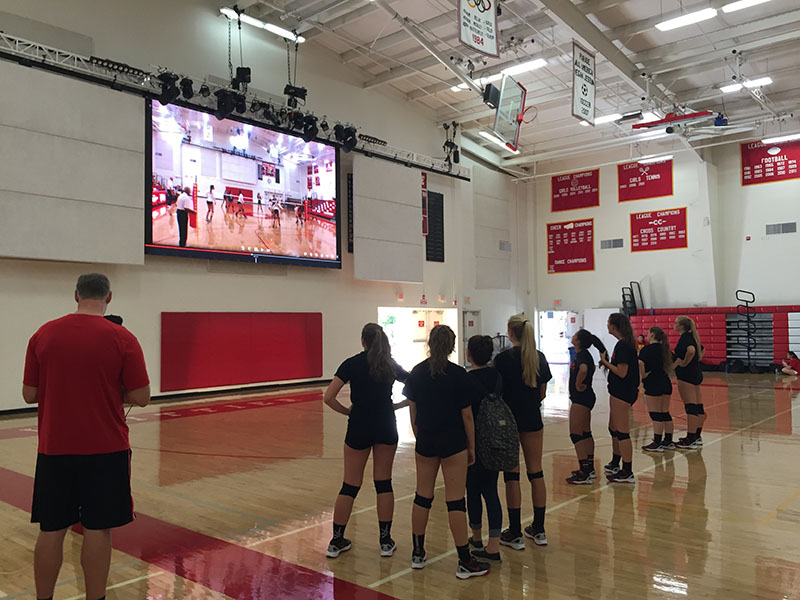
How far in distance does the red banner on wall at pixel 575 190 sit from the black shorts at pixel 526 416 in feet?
61.5

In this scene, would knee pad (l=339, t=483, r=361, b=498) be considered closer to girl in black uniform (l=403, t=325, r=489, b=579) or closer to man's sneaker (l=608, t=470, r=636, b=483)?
girl in black uniform (l=403, t=325, r=489, b=579)

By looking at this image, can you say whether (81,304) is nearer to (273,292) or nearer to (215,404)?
(215,404)

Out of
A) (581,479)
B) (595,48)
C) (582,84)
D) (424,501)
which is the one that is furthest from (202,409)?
(595,48)

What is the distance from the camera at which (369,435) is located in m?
3.55

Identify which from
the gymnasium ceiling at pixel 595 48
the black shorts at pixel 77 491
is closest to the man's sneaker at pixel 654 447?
the black shorts at pixel 77 491

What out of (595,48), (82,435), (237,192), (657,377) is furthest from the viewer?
(237,192)

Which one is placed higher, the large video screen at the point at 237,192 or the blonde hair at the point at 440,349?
the large video screen at the point at 237,192

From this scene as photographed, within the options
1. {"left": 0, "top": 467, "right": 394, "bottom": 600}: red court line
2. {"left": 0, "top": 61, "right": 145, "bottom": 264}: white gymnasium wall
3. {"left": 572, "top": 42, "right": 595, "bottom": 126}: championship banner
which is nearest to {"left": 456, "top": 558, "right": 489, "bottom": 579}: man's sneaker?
{"left": 0, "top": 467, "right": 394, "bottom": 600}: red court line

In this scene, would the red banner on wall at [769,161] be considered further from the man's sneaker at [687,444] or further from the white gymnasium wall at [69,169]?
the white gymnasium wall at [69,169]

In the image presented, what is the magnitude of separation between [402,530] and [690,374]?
13.4 ft

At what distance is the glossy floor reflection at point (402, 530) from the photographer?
3.17 meters

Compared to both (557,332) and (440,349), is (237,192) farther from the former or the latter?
(557,332)

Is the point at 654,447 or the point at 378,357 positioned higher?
the point at 378,357

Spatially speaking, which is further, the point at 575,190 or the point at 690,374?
the point at 575,190
